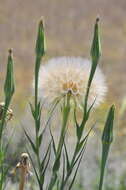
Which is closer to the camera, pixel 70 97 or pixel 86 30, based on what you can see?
pixel 70 97

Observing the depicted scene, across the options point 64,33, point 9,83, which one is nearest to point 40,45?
point 9,83

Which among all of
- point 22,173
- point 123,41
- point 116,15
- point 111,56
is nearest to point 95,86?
point 22,173

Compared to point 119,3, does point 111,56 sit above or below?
below

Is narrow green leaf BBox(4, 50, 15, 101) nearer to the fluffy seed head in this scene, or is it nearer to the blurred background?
the fluffy seed head

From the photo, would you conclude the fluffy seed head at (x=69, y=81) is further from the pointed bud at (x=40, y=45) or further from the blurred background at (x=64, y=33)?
the blurred background at (x=64, y=33)

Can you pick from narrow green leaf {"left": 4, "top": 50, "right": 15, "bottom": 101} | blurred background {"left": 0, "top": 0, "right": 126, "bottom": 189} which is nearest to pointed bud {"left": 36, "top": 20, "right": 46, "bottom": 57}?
narrow green leaf {"left": 4, "top": 50, "right": 15, "bottom": 101}

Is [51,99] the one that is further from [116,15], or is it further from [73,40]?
[116,15]

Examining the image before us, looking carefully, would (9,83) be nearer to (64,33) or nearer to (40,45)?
(40,45)
